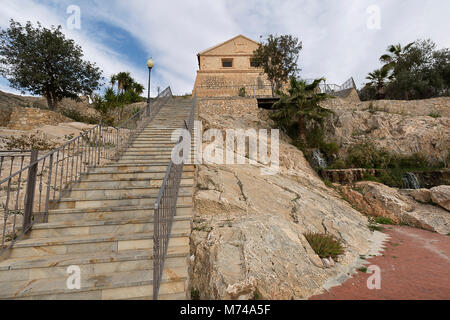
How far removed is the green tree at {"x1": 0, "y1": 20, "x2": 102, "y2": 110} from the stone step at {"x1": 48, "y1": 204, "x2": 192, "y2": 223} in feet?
51.2

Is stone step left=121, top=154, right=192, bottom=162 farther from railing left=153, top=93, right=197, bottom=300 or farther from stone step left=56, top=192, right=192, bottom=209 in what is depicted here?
railing left=153, top=93, right=197, bottom=300

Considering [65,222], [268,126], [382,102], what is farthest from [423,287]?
[382,102]

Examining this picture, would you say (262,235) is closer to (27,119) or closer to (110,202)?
(110,202)

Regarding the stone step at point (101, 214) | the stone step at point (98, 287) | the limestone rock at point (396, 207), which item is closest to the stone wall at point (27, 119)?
the stone step at point (101, 214)

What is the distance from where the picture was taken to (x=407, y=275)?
370 cm

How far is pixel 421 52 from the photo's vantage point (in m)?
17.7

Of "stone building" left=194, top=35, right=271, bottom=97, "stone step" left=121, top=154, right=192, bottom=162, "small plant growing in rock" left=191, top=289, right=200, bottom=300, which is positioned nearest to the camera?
"small plant growing in rock" left=191, top=289, right=200, bottom=300

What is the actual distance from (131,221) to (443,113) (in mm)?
20231

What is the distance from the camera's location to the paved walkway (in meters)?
3.11

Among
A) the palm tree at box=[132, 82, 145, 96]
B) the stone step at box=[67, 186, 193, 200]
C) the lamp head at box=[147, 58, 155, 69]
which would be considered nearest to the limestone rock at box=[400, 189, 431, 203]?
the stone step at box=[67, 186, 193, 200]

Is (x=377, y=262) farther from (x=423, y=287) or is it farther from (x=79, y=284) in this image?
(x=79, y=284)

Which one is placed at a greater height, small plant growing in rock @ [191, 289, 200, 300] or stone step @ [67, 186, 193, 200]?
stone step @ [67, 186, 193, 200]

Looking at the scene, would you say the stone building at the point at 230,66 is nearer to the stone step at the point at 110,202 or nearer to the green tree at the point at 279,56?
the green tree at the point at 279,56

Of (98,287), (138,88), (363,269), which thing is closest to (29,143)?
(98,287)
